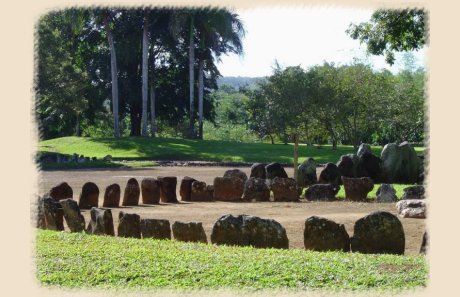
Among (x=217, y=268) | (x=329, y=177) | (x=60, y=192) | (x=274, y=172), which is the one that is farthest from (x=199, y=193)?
(x=217, y=268)

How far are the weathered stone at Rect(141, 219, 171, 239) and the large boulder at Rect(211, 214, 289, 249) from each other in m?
0.82

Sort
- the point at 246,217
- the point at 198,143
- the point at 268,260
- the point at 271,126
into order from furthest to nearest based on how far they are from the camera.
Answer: the point at 271,126 < the point at 198,143 < the point at 246,217 < the point at 268,260

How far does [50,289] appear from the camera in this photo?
739cm

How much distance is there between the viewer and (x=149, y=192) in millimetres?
17703

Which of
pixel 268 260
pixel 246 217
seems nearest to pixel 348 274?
pixel 268 260

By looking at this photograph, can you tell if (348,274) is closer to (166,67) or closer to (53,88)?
(53,88)

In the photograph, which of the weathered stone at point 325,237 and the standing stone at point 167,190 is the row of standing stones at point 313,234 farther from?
the standing stone at point 167,190

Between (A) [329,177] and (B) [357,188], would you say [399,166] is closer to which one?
(A) [329,177]

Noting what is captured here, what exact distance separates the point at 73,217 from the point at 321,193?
8.35 metres

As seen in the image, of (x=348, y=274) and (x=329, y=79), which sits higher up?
(x=329, y=79)

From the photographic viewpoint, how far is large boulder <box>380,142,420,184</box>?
2373 cm

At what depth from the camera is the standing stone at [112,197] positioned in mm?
16672

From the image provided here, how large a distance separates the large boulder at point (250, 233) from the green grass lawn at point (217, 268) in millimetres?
507

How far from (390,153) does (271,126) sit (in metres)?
31.0
